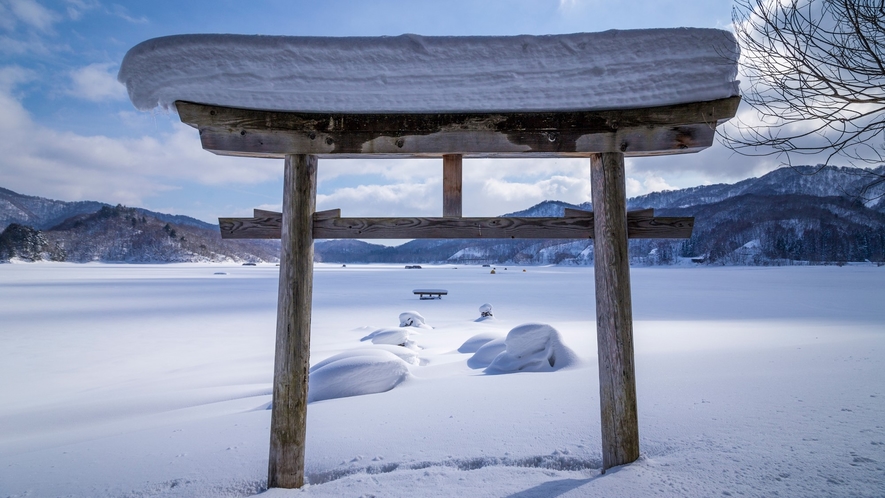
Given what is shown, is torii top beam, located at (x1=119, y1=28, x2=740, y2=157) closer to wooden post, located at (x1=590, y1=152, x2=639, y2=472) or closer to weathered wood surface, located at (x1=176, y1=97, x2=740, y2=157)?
A: weathered wood surface, located at (x1=176, y1=97, x2=740, y2=157)

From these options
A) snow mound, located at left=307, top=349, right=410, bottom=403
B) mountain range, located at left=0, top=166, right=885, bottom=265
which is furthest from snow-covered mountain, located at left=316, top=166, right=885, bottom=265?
snow mound, located at left=307, top=349, right=410, bottom=403

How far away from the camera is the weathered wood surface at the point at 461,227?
2.78 meters

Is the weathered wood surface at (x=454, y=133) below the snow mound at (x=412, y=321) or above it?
above

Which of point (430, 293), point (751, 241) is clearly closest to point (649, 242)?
point (751, 241)

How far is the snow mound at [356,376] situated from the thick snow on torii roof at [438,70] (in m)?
3.57

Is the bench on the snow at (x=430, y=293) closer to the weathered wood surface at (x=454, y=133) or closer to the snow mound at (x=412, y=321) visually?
the snow mound at (x=412, y=321)

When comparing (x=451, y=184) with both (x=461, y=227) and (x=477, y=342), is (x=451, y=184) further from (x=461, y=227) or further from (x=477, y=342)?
(x=477, y=342)

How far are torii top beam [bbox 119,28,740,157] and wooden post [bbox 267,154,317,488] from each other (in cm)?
28

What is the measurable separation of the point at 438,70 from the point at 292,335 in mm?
1878

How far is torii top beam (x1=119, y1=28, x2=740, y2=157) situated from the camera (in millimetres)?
2205

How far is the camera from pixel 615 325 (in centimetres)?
272

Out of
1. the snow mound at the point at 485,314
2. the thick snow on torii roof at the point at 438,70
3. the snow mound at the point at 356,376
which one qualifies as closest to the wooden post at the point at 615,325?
the thick snow on torii roof at the point at 438,70

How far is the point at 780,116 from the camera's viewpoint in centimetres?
289

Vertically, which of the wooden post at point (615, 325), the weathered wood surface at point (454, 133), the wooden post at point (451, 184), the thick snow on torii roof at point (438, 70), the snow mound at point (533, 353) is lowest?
the snow mound at point (533, 353)
